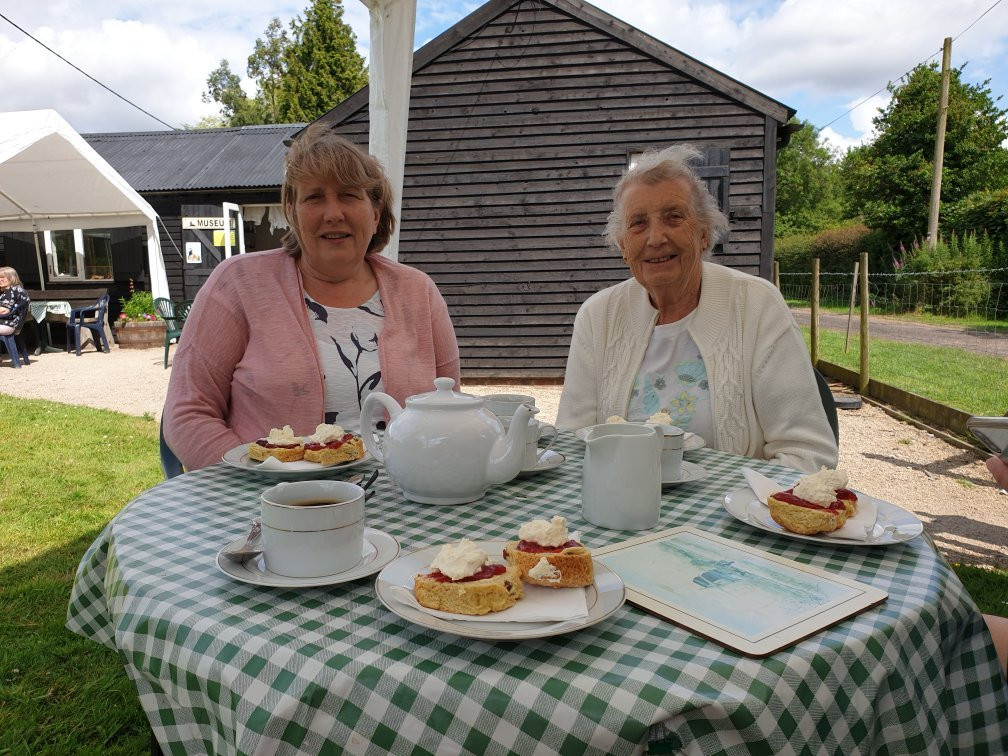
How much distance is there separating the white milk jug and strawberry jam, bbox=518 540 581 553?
230 mm

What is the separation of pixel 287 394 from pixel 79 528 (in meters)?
2.49

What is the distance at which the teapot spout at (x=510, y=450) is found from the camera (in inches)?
47.1

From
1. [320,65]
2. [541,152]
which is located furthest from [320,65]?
[541,152]

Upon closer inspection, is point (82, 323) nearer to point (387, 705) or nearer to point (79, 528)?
point (79, 528)

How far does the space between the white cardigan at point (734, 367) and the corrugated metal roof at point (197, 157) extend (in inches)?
468

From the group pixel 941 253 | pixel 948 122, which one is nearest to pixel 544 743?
pixel 941 253

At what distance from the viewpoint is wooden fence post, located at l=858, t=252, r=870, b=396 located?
7.15m

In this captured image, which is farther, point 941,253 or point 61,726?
point 941,253

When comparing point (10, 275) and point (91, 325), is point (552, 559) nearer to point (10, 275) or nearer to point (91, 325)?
point (10, 275)

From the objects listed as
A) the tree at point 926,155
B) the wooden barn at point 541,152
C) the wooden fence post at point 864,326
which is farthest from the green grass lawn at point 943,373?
the tree at point 926,155

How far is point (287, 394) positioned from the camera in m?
1.94

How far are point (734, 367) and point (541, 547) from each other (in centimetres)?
132

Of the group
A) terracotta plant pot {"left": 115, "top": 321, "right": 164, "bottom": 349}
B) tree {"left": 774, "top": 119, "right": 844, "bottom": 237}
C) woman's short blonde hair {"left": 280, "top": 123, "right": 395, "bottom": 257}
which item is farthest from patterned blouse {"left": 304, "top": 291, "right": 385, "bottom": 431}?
tree {"left": 774, "top": 119, "right": 844, "bottom": 237}

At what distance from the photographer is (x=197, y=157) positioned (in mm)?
14922
